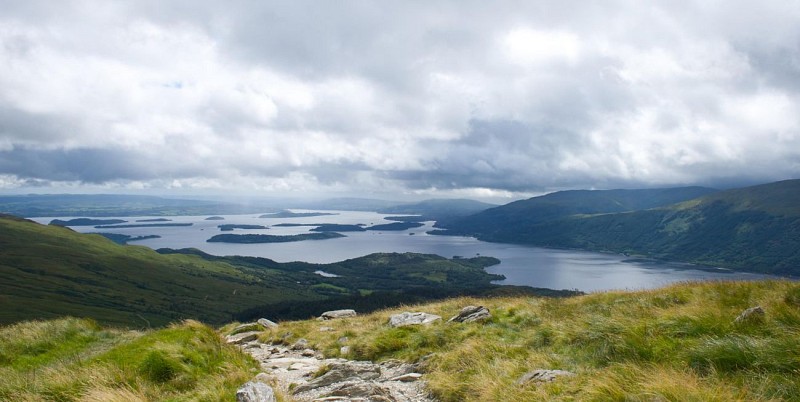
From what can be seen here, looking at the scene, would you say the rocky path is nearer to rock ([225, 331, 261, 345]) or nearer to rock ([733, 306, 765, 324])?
rock ([225, 331, 261, 345])

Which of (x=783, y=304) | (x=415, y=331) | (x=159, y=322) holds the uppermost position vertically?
(x=783, y=304)

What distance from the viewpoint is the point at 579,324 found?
1267cm

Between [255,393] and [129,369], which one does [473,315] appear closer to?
[255,393]

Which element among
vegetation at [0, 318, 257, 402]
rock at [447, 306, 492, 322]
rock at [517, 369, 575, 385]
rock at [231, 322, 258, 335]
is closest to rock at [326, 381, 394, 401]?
vegetation at [0, 318, 257, 402]

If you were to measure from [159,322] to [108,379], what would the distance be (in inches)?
8113

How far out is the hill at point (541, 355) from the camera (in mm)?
7477

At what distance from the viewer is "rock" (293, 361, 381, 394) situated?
11.2 metres

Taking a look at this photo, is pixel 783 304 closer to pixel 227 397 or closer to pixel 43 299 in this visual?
pixel 227 397

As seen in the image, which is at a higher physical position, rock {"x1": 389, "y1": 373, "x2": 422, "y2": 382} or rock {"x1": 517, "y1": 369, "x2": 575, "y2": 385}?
rock {"x1": 517, "y1": 369, "x2": 575, "y2": 385}

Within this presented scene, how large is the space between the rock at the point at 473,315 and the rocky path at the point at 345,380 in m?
4.36

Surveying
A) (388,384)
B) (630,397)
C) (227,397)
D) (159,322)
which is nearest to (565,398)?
(630,397)

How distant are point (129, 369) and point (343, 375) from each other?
5298mm

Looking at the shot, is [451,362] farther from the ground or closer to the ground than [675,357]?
closer to the ground

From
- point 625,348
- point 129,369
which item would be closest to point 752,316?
point 625,348
